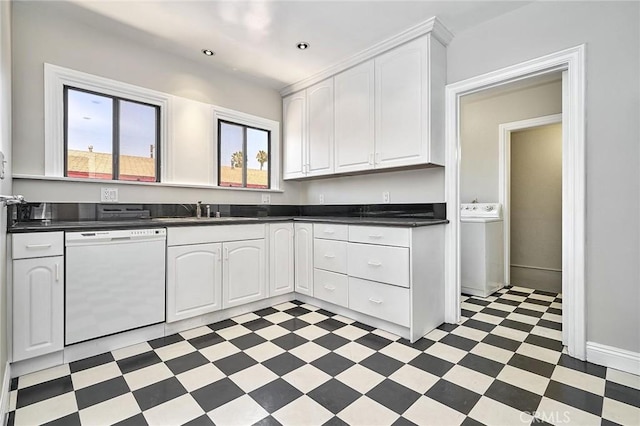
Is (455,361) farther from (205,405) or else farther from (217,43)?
(217,43)

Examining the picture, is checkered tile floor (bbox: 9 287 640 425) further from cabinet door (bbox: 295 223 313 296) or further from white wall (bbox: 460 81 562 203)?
white wall (bbox: 460 81 562 203)

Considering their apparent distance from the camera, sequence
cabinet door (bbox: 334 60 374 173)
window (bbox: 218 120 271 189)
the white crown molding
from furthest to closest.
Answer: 1. window (bbox: 218 120 271 189)
2. cabinet door (bbox: 334 60 374 173)
3. the white crown molding

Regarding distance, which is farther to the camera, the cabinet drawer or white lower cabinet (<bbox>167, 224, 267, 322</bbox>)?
white lower cabinet (<bbox>167, 224, 267, 322</bbox>)

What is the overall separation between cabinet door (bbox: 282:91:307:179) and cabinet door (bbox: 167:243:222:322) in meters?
1.51

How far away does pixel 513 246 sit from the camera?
413 cm

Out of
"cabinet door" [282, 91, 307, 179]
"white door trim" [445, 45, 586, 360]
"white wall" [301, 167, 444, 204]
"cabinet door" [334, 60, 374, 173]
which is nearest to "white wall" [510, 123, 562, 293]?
"white door trim" [445, 45, 586, 360]

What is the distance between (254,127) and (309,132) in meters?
0.68

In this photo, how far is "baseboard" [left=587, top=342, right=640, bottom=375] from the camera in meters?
1.83

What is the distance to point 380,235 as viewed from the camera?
2479 mm

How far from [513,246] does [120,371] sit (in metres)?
4.48

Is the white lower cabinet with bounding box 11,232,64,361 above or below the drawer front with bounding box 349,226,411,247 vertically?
below

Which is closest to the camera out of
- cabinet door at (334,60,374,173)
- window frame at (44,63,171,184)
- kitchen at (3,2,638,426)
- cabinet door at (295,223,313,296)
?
kitchen at (3,2,638,426)

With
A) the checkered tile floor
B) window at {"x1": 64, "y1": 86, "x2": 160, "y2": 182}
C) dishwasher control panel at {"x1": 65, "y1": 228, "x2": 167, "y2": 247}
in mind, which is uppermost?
window at {"x1": 64, "y1": 86, "x2": 160, "y2": 182}

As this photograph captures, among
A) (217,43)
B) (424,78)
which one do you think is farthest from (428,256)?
(217,43)
